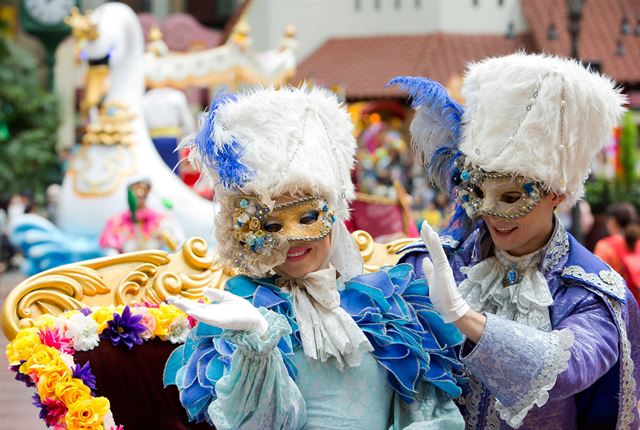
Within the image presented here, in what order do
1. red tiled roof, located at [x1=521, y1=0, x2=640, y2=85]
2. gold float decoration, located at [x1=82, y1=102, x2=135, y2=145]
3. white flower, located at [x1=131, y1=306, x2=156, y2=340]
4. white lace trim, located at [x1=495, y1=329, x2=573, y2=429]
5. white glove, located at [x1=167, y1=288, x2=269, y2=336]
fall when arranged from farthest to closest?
red tiled roof, located at [x1=521, y1=0, x2=640, y2=85] < gold float decoration, located at [x1=82, y1=102, x2=135, y2=145] < white flower, located at [x1=131, y1=306, x2=156, y2=340] < white lace trim, located at [x1=495, y1=329, x2=573, y2=429] < white glove, located at [x1=167, y1=288, x2=269, y2=336]

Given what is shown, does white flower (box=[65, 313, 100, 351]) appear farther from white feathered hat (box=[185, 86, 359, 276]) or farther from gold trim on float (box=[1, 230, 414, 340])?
white feathered hat (box=[185, 86, 359, 276])

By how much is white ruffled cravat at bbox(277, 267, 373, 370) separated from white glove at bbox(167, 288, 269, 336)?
0.83 ft

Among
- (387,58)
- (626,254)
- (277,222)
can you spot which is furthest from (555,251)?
(387,58)

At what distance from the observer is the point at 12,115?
2491 cm

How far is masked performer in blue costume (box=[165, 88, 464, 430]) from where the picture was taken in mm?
2834

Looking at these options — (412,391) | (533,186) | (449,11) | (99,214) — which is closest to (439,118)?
(533,186)

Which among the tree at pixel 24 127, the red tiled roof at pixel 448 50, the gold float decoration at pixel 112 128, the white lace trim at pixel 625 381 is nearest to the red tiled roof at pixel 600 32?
the red tiled roof at pixel 448 50

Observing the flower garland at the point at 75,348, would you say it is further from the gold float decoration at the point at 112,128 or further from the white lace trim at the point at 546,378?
the gold float decoration at the point at 112,128

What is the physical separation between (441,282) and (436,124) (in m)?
0.70

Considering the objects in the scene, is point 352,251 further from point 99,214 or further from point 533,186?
point 99,214

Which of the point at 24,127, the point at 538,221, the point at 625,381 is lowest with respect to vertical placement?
the point at 24,127

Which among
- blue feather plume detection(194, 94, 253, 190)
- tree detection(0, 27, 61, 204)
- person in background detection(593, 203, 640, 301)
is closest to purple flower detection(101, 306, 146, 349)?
blue feather plume detection(194, 94, 253, 190)

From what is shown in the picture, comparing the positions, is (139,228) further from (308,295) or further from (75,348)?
(308,295)

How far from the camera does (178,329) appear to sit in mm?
3562
